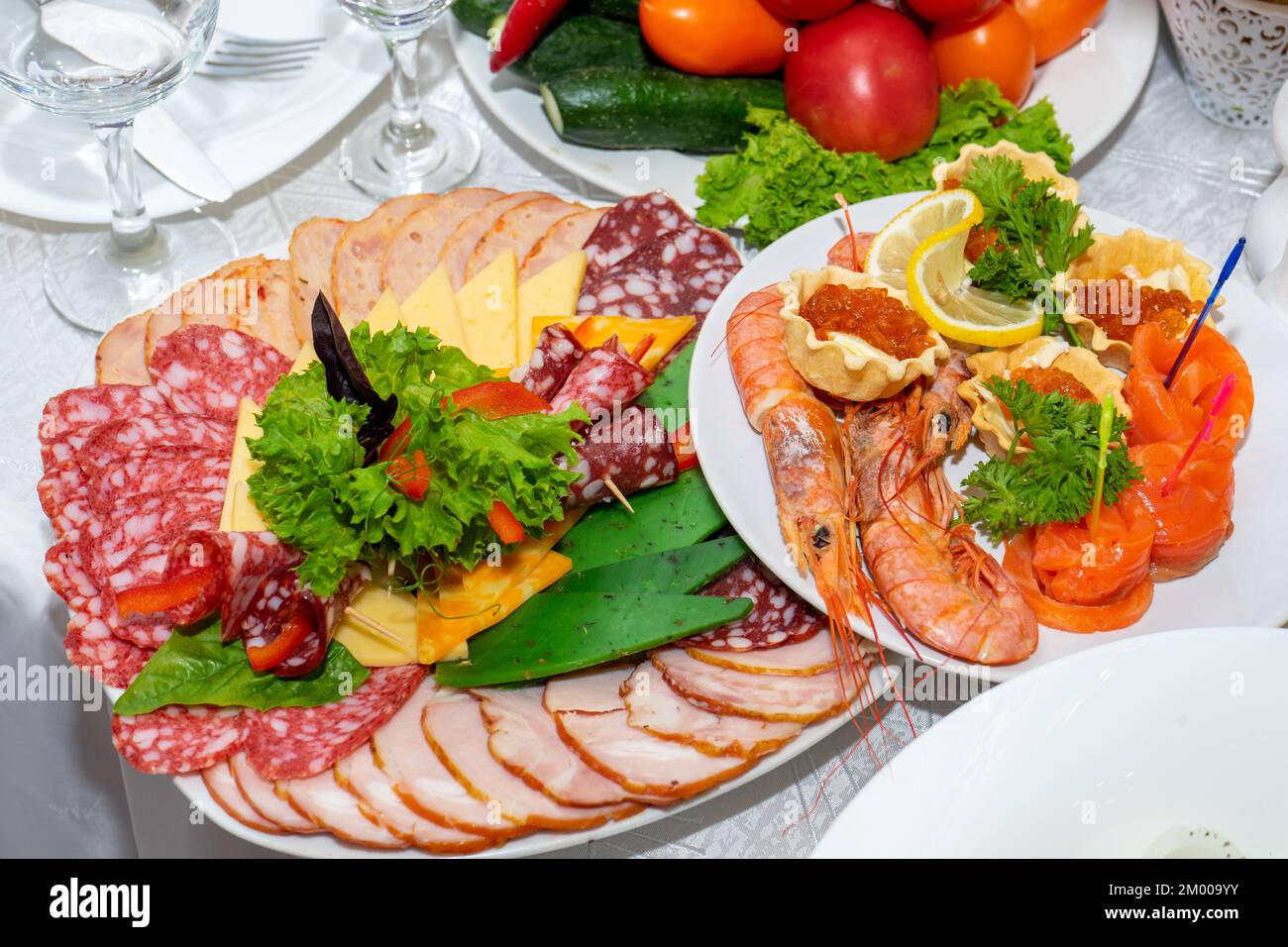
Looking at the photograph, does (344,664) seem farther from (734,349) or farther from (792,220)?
(792,220)

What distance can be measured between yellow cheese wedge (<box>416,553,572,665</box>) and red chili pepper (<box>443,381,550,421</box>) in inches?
10.1

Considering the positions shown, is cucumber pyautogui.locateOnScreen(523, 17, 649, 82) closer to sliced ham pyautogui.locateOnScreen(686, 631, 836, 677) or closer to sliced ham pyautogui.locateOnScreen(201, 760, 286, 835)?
sliced ham pyautogui.locateOnScreen(686, 631, 836, 677)

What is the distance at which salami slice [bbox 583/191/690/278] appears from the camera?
2.34 meters

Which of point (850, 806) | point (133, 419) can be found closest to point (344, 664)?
point (133, 419)

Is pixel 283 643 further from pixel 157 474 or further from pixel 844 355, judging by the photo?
pixel 844 355

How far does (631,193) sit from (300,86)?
77 centimetres

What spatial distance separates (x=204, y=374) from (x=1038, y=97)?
181 cm

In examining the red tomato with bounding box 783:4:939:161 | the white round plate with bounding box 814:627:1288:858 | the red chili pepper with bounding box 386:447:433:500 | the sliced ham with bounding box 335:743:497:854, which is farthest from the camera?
the red tomato with bounding box 783:4:939:161

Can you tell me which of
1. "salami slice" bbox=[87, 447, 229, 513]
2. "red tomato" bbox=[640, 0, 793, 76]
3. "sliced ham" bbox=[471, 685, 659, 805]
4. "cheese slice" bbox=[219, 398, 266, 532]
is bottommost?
"sliced ham" bbox=[471, 685, 659, 805]

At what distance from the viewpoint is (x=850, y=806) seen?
1294mm

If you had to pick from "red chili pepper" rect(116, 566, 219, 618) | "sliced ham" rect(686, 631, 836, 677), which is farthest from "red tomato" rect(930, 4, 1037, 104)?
"red chili pepper" rect(116, 566, 219, 618)

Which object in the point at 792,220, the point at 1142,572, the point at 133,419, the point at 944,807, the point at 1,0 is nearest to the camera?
the point at 944,807
